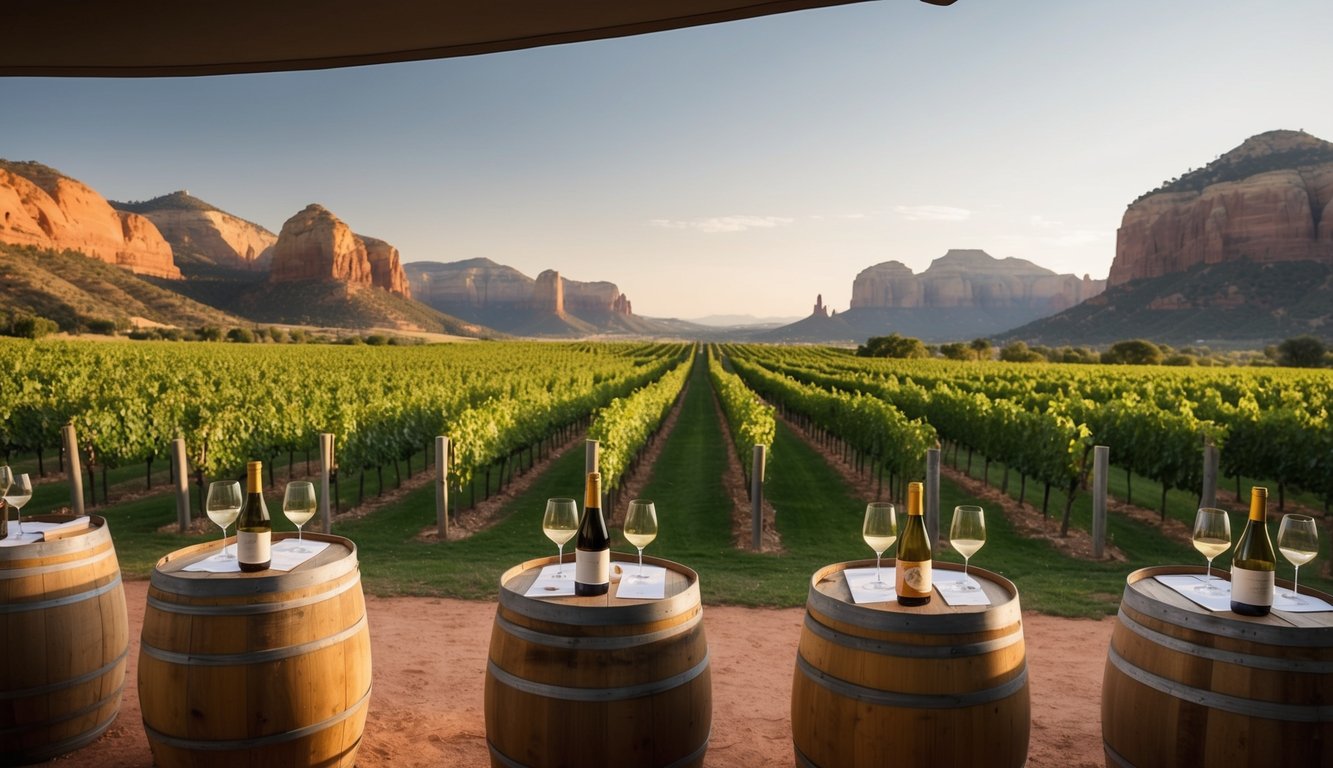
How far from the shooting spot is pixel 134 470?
14734mm

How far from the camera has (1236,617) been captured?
2.58 m

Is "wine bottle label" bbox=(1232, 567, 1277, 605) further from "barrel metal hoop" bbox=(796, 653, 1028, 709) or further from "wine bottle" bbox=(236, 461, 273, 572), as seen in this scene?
"wine bottle" bbox=(236, 461, 273, 572)

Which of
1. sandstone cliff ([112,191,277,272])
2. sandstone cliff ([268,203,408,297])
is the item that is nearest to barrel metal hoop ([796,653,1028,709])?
sandstone cliff ([268,203,408,297])

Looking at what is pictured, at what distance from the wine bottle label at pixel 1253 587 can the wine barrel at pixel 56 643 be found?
482 cm

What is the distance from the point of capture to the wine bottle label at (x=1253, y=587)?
2.58 m

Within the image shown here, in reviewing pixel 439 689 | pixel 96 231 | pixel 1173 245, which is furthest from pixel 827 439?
pixel 96 231

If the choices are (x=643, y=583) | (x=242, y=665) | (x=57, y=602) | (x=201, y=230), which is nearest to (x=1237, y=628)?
(x=643, y=583)

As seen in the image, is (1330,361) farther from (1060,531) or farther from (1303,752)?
(1303,752)

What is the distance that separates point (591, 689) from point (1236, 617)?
2.27 m

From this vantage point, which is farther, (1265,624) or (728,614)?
(728,614)

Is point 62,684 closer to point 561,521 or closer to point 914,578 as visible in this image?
point 561,521

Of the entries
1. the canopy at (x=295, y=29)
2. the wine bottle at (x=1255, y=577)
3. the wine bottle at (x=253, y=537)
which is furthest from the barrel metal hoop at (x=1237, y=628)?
the wine bottle at (x=253, y=537)

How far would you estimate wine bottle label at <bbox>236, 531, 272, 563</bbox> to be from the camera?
9.93 ft

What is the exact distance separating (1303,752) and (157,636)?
13.6ft
